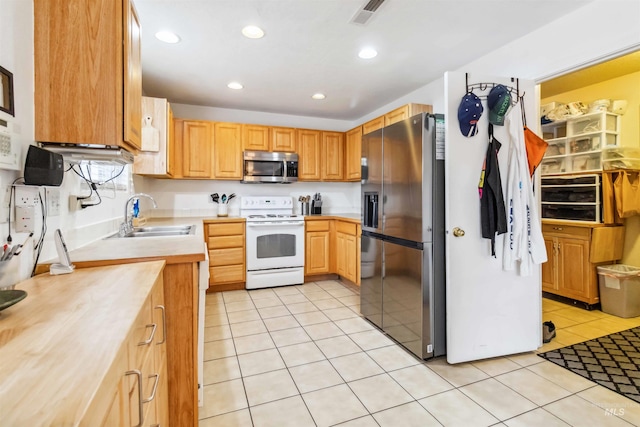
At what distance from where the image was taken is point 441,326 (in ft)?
7.44

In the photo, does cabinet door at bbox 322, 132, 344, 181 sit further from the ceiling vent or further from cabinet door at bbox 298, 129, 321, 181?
the ceiling vent

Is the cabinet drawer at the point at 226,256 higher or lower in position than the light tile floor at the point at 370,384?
higher

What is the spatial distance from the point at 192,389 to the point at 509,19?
304 cm

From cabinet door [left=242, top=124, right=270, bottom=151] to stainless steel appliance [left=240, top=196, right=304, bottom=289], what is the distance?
952 millimetres

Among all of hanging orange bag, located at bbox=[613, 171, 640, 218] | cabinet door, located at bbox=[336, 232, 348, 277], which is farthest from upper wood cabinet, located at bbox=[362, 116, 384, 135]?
hanging orange bag, located at bbox=[613, 171, 640, 218]

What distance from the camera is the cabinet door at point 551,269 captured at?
11.5 ft

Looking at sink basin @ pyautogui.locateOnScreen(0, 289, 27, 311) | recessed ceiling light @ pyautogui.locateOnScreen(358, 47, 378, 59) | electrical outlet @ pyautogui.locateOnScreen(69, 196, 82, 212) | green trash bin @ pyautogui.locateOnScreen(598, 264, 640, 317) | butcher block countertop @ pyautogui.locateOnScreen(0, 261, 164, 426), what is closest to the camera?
butcher block countertop @ pyautogui.locateOnScreen(0, 261, 164, 426)

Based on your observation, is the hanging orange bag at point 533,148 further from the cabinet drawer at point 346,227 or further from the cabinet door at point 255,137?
the cabinet door at point 255,137

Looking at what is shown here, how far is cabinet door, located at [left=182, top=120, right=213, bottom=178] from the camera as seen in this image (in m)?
3.98

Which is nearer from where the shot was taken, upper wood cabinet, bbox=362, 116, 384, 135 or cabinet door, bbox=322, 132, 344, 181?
upper wood cabinet, bbox=362, 116, 384, 135

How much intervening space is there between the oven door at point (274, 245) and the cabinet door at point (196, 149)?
96 cm

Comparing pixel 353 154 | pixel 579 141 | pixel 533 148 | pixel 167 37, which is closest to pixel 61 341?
pixel 167 37

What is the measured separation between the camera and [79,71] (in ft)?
4.31

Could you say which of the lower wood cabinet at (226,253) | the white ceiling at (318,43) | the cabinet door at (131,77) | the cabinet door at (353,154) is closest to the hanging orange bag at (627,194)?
the white ceiling at (318,43)
